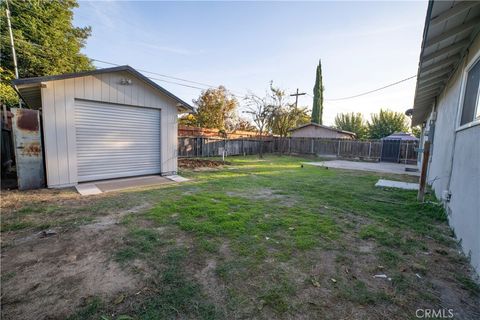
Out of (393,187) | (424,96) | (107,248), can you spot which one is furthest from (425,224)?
(424,96)

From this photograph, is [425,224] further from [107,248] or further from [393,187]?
[107,248]

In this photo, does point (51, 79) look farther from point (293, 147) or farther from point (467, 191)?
point (293, 147)

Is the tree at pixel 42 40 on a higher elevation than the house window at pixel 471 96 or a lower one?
higher

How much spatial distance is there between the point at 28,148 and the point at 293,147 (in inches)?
655

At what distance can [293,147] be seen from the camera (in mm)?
18250

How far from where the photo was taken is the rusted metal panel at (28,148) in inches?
185

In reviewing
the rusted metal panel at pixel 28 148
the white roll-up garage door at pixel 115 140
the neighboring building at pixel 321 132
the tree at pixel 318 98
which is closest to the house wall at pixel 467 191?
the white roll-up garage door at pixel 115 140

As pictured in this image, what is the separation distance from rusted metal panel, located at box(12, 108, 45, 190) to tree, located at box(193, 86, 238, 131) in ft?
50.0

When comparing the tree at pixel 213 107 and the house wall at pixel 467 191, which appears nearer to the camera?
the house wall at pixel 467 191

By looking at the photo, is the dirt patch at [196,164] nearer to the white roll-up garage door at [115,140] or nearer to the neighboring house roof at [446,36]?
the white roll-up garage door at [115,140]

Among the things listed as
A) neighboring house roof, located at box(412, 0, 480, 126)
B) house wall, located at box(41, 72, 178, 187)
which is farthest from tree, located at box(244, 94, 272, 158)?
neighboring house roof, located at box(412, 0, 480, 126)

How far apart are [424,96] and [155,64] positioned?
15.6 m

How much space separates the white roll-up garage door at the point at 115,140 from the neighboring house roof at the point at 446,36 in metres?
6.75

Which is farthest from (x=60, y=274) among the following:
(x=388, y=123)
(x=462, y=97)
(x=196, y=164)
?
(x=388, y=123)
